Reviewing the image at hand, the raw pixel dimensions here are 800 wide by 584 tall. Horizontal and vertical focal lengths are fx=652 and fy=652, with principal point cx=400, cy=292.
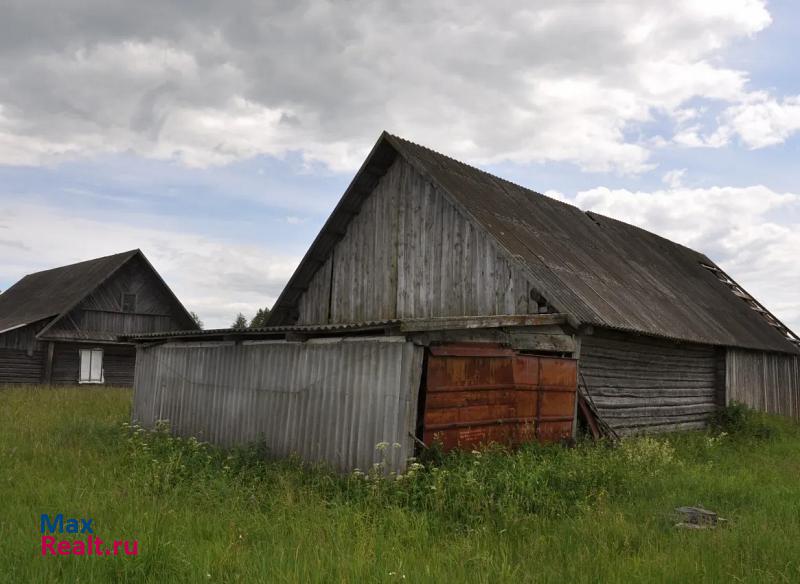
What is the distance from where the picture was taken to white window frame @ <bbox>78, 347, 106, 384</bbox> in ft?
85.1

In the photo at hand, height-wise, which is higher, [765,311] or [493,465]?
[765,311]

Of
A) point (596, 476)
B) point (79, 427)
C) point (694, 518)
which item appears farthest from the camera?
point (79, 427)

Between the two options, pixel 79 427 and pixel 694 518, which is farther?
pixel 79 427

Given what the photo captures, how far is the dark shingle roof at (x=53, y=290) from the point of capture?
25.6 meters

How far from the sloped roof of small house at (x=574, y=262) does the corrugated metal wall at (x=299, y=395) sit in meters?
3.56

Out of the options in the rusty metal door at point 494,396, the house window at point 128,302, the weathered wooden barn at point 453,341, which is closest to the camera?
the rusty metal door at point 494,396

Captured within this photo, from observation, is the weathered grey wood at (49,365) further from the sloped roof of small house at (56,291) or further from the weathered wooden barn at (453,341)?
the weathered wooden barn at (453,341)

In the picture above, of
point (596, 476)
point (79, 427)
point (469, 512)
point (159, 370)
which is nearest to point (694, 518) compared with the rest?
point (596, 476)

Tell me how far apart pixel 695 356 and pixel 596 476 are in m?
10.2

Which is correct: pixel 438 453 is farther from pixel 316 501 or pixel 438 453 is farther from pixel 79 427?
pixel 79 427

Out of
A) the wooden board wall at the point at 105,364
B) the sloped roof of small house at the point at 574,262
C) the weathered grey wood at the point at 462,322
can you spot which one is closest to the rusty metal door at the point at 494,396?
the weathered grey wood at the point at 462,322

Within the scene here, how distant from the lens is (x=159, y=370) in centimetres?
1301

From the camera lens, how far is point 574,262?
47.8ft

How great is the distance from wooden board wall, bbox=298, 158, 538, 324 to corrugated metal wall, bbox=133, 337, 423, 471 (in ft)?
13.5
